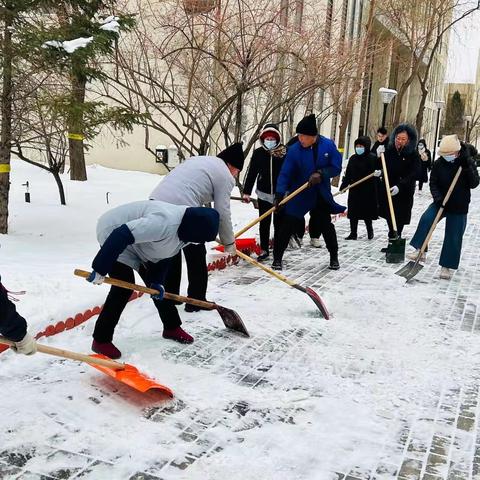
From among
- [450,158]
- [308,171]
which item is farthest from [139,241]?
[450,158]

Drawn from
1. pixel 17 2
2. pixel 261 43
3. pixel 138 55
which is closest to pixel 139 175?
pixel 138 55

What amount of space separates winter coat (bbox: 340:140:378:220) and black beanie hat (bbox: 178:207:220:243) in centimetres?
526

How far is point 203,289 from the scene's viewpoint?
4.72 meters

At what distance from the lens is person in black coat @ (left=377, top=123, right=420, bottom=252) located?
7410 mm

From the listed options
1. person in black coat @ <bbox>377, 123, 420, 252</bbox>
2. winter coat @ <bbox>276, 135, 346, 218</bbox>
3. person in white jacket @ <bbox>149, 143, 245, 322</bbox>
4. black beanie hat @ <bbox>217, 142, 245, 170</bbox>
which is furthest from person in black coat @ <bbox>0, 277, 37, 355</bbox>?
person in black coat @ <bbox>377, 123, 420, 252</bbox>

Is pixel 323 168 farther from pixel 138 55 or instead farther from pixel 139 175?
pixel 139 175

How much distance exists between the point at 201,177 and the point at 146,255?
36.0 inches

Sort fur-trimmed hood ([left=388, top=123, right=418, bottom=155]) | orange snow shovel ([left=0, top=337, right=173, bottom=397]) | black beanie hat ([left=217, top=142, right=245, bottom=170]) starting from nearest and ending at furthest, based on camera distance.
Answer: orange snow shovel ([left=0, top=337, right=173, bottom=397]) < black beanie hat ([left=217, top=142, right=245, bottom=170]) < fur-trimmed hood ([left=388, top=123, right=418, bottom=155])

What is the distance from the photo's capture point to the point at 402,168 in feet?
24.8

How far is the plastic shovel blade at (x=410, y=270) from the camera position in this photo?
608 centimetres

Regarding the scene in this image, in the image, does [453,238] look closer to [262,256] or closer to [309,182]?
[309,182]

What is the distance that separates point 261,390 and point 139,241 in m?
1.16

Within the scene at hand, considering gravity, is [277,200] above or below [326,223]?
above

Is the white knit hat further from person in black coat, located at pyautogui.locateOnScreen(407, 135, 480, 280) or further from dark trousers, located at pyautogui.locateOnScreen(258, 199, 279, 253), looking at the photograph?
dark trousers, located at pyautogui.locateOnScreen(258, 199, 279, 253)
